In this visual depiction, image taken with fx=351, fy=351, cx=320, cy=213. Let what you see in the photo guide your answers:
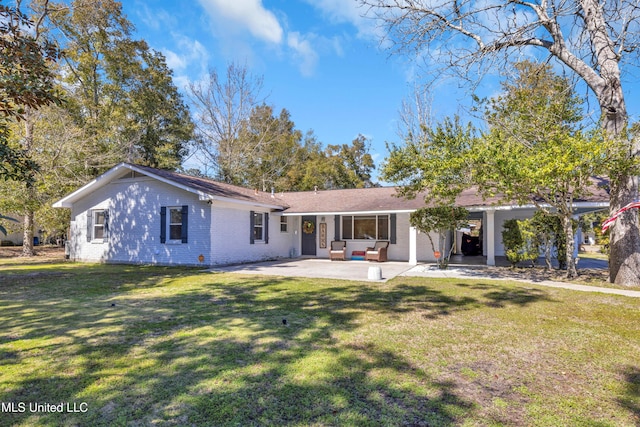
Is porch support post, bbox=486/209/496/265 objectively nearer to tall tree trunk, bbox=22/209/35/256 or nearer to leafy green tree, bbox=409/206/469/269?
leafy green tree, bbox=409/206/469/269

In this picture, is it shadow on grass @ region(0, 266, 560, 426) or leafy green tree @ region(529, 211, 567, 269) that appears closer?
shadow on grass @ region(0, 266, 560, 426)

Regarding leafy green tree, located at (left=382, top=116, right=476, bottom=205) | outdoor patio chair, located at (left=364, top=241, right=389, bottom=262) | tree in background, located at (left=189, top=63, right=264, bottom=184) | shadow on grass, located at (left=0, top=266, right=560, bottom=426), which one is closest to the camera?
shadow on grass, located at (left=0, top=266, right=560, bottom=426)

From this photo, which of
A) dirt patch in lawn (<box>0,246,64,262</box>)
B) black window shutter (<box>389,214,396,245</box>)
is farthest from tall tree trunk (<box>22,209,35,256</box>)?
black window shutter (<box>389,214,396,245</box>)

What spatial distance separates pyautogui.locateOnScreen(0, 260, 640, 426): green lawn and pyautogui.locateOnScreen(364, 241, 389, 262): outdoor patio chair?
769 centimetres

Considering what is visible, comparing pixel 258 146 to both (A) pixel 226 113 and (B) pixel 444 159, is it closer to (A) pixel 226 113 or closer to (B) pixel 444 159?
(A) pixel 226 113

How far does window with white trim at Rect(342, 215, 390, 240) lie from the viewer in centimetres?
1648

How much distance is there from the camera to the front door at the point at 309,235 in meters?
18.0

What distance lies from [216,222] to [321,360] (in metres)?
10.2

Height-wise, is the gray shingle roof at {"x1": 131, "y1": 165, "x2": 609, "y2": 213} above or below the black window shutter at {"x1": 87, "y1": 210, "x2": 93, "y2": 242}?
above

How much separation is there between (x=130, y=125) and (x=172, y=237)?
43.8 feet

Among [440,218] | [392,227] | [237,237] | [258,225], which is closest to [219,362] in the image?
[440,218]

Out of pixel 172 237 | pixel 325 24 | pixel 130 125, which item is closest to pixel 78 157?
pixel 130 125

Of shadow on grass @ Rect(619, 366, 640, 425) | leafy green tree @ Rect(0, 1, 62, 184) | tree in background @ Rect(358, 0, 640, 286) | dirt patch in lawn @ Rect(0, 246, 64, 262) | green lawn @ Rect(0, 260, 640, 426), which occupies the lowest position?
dirt patch in lawn @ Rect(0, 246, 64, 262)

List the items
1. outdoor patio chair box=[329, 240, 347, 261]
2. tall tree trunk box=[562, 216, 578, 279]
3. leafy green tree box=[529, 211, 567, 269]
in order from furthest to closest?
outdoor patio chair box=[329, 240, 347, 261]
leafy green tree box=[529, 211, 567, 269]
tall tree trunk box=[562, 216, 578, 279]
